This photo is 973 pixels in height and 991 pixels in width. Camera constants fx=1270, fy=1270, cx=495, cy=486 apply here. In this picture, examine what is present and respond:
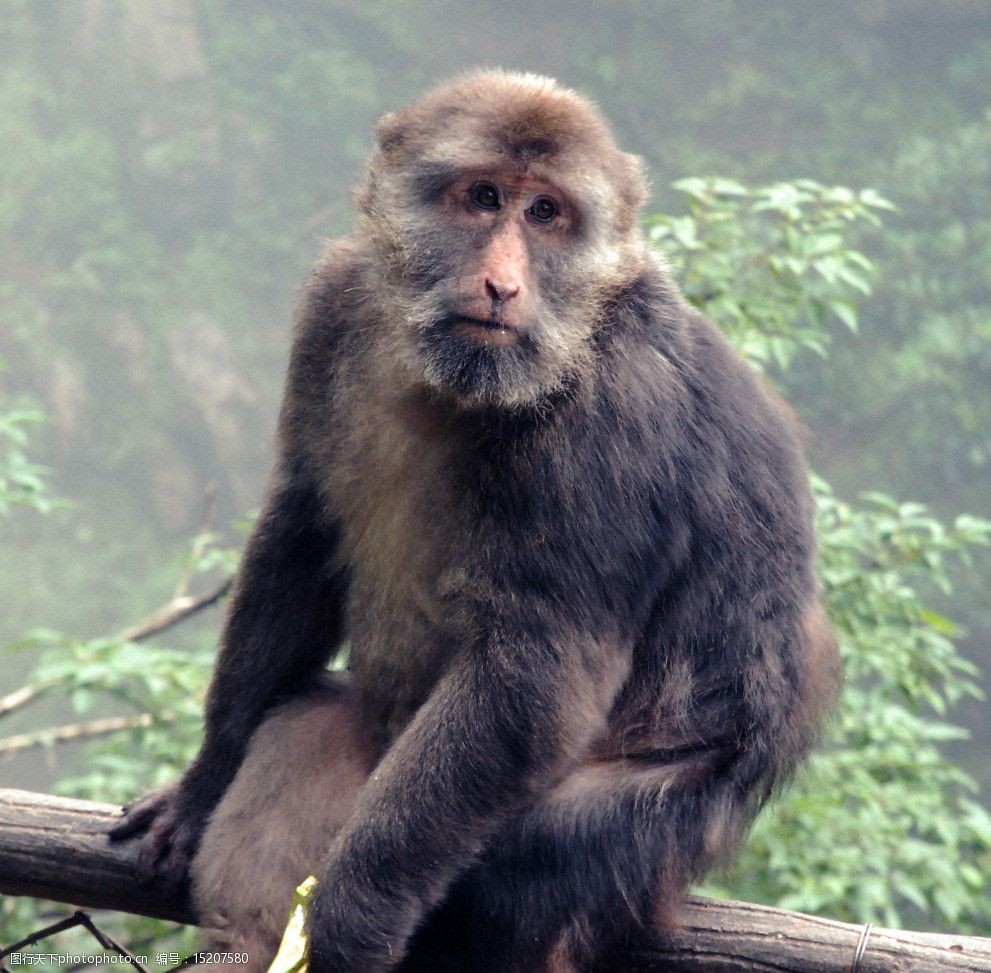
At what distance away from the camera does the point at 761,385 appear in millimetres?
3168

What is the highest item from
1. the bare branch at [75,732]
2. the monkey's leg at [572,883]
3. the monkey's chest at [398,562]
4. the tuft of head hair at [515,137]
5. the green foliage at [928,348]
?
the green foliage at [928,348]

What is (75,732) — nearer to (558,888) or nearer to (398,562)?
(398,562)

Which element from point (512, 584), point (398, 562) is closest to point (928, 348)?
point (398, 562)

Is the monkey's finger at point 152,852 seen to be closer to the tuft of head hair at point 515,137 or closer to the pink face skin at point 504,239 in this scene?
the pink face skin at point 504,239

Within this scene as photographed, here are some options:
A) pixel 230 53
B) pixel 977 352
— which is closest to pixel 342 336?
pixel 977 352

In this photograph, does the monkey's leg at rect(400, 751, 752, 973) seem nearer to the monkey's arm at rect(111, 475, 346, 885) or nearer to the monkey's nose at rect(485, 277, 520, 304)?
the monkey's arm at rect(111, 475, 346, 885)

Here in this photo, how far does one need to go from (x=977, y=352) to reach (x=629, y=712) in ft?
40.8

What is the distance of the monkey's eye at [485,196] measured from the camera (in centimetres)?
285

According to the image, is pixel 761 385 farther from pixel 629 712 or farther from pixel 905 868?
pixel 905 868

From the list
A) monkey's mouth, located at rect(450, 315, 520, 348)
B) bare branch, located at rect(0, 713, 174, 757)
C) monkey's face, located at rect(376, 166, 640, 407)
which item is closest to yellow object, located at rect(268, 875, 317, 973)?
monkey's face, located at rect(376, 166, 640, 407)

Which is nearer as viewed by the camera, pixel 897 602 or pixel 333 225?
pixel 897 602

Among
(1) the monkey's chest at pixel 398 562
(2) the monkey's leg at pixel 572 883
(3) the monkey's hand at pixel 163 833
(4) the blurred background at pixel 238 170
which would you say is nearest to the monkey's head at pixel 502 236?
(1) the monkey's chest at pixel 398 562

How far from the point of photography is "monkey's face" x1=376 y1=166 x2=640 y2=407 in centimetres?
274

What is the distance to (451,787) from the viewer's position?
2.68m
